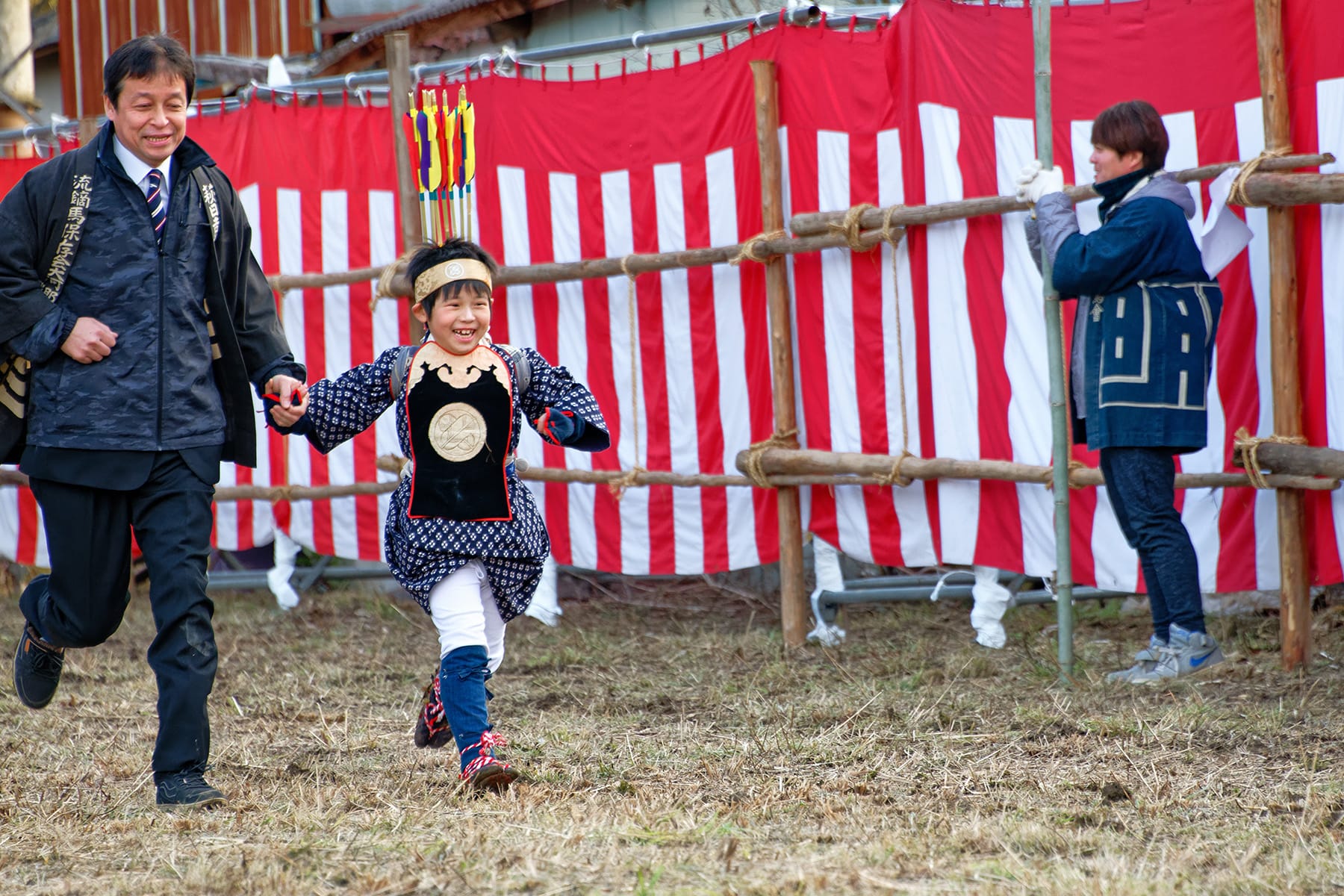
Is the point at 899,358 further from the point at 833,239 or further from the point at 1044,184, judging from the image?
the point at 1044,184

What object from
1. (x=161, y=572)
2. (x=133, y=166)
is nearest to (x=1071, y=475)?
(x=161, y=572)

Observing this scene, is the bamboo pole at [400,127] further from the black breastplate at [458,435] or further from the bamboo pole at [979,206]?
the black breastplate at [458,435]

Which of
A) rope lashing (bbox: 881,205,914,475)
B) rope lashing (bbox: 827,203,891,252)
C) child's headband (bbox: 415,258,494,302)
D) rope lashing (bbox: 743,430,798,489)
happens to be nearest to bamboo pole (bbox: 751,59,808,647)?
rope lashing (bbox: 743,430,798,489)

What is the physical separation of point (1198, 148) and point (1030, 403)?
98cm

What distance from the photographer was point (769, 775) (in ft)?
11.3

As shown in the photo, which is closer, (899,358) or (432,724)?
(432,724)

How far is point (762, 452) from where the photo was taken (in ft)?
18.1

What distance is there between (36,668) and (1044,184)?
3128 mm

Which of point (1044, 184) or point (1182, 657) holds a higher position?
point (1044, 184)

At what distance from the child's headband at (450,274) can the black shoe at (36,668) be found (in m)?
1.26

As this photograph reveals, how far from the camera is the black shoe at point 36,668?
12.0 feet

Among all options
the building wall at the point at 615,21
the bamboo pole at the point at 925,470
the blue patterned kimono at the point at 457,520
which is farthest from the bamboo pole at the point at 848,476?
the building wall at the point at 615,21

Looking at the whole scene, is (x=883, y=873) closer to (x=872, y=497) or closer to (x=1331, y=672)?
(x=1331, y=672)

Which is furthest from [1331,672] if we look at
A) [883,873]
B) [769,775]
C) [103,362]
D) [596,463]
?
[103,362]
